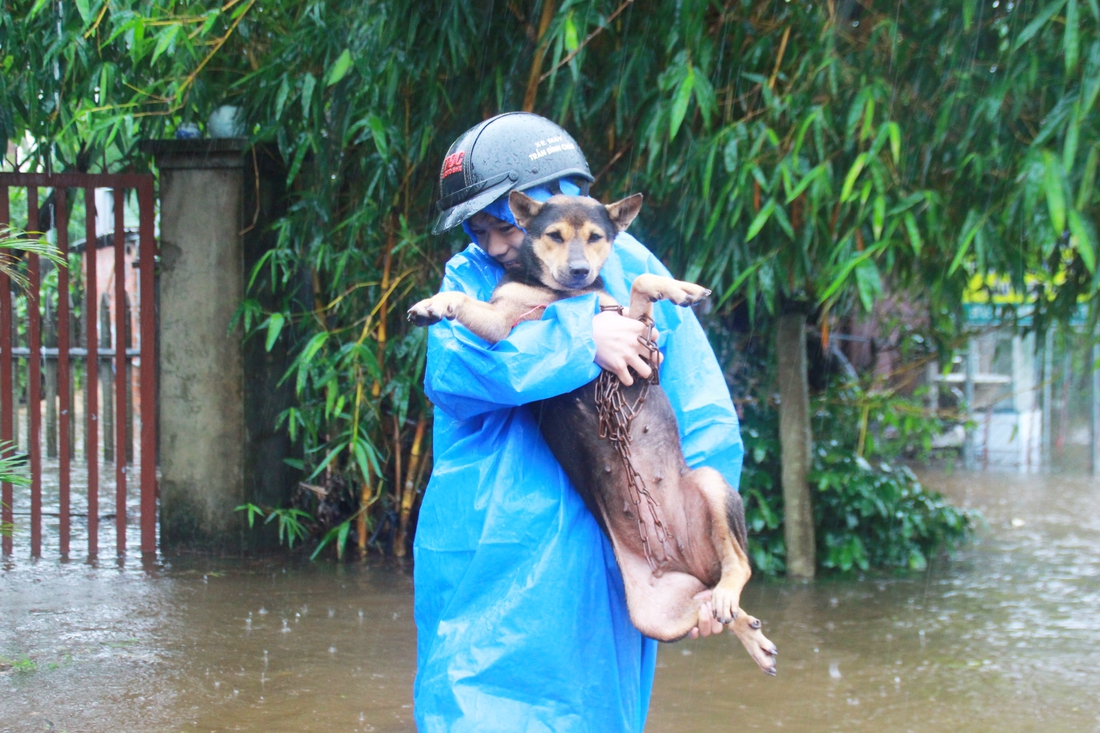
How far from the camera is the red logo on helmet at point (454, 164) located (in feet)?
8.45

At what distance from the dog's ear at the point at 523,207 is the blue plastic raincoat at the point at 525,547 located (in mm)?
266

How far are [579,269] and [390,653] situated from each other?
2447 millimetres

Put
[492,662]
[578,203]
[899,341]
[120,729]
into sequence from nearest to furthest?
[492,662] → [578,203] → [120,729] → [899,341]

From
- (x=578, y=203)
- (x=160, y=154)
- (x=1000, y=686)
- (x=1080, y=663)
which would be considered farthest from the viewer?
(x=160, y=154)

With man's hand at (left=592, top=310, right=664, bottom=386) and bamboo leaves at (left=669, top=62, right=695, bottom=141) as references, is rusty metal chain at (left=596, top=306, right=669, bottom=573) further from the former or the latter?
bamboo leaves at (left=669, top=62, right=695, bottom=141)

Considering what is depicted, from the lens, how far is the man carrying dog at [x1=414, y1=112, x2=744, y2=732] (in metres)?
2.19

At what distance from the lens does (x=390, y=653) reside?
4246mm

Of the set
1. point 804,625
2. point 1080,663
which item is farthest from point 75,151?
point 1080,663

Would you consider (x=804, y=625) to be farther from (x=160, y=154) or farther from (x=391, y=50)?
(x=160, y=154)

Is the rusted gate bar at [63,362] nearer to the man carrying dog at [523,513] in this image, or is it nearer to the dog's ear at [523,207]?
the man carrying dog at [523,513]

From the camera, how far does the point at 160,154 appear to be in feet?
17.6

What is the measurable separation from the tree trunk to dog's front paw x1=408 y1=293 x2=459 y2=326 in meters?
3.44

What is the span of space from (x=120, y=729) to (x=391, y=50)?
307 cm

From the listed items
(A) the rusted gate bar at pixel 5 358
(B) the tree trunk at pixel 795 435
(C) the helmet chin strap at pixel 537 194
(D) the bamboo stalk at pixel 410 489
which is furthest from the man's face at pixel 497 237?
(A) the rusted gate bar at pixel 5 358
